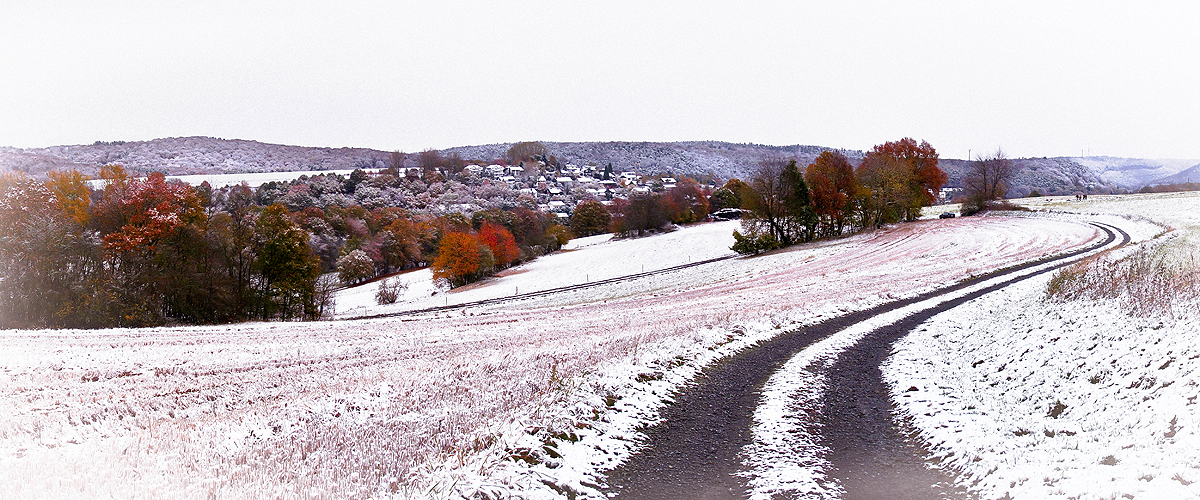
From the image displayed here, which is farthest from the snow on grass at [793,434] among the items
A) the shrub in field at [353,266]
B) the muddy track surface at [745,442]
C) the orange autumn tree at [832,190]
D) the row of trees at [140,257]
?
the shrub in field at [353,266]

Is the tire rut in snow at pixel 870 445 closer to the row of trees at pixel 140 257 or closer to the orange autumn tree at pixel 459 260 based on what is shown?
the row of trees at pixel 140 257

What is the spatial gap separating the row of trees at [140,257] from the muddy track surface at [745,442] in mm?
39946

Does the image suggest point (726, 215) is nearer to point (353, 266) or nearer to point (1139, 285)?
point (353, 266)

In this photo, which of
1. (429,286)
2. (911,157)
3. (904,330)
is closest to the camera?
(904,330)

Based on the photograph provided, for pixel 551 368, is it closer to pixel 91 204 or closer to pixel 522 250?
pixel 91 204

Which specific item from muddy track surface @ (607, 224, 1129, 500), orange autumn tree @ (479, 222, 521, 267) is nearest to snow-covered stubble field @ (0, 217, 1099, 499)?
muddy track surface @ (607, 224, 1129, 500)

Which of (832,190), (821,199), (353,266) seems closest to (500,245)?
(353,266)

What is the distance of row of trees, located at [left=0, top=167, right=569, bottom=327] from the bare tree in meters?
98.7

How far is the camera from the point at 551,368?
12.6 m

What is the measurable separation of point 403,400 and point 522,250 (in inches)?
3632

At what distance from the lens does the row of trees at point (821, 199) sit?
7086cm

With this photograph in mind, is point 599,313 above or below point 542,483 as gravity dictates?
below

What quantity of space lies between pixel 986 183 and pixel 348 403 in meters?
117

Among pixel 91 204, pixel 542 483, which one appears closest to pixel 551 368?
pixel 542 483
